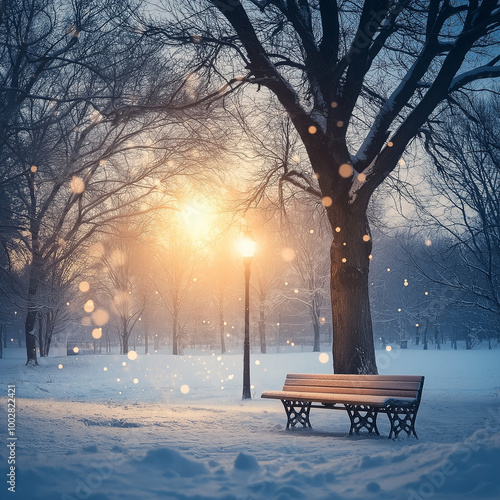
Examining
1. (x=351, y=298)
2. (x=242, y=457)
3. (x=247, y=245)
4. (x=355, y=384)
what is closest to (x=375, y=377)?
(x=355, y=384)

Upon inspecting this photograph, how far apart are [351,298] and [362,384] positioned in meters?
2.32

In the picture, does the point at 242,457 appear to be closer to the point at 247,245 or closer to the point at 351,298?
the point at 351,298

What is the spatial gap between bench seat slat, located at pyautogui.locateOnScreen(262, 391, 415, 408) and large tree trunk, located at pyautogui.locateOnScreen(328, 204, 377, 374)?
6.21ft

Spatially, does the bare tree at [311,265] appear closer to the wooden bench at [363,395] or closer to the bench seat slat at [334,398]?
the wooden bench at [363,395]

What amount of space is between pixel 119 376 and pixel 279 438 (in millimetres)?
15290

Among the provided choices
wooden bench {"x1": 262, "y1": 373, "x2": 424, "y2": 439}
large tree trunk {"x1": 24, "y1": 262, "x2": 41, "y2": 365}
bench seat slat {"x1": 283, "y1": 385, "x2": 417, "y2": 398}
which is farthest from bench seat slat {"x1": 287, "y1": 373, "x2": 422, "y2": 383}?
large tree trunk {"x1": 24, "y1": 262, "x2": 41, "y2": 365}

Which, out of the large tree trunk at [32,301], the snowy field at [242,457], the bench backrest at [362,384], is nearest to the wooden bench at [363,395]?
the bench backrest at [362,384]

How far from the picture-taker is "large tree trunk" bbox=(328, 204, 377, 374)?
30.7 feet

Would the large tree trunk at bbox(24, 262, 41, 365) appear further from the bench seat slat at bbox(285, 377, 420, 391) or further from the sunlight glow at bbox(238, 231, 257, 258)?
the bench seat slat at bbox(285, 377, 420, 391)

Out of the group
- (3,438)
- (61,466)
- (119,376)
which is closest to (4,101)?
(3,438)

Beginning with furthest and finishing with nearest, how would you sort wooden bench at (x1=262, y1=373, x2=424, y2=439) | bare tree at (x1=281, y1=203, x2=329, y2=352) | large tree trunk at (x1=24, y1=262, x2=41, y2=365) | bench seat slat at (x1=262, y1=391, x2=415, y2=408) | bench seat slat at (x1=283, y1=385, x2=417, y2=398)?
bare tree at (x1=281, y1=203, x2=329, y2=352) < large tree trunk at (x1=24, y1=262, x2=41, y2=365) < bench seat slat at (x1=283, y1=385, x2=417, y2=398) < wooden bench at (x1=262, y1=373, x2=424, y2=439) < bench seat slat at (x1=262, y1=391, x2=415, y2=408)

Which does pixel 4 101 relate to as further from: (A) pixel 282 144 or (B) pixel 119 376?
(B) pixel 119 376

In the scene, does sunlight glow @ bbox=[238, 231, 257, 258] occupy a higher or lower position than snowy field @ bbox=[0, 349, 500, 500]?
higher

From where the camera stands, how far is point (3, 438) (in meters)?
5.20
